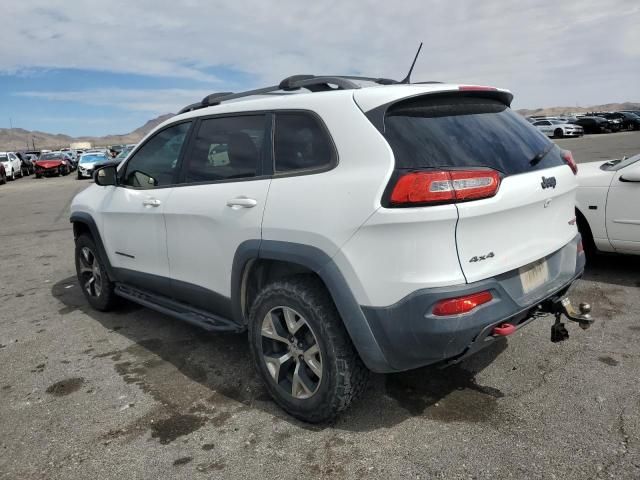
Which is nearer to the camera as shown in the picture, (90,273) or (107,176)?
(107,176)

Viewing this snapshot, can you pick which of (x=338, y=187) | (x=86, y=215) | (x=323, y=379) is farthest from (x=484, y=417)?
(x=86, y=215)

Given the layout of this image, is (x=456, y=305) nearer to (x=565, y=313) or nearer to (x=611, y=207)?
(x=565, y=313)

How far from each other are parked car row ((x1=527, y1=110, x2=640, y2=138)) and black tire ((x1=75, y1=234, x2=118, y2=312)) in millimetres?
39867

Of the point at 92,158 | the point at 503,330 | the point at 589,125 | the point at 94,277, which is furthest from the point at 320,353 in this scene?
the point at 589,125

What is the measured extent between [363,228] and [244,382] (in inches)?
63.2

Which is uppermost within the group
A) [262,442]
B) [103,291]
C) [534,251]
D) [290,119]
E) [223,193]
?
[290,119]

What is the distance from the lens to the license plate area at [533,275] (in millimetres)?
2701

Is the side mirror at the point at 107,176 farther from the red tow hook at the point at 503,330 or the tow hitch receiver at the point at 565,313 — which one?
the tow hitch receiver at the point at 565,313

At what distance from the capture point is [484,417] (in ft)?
9.52

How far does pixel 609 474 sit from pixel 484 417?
666mm

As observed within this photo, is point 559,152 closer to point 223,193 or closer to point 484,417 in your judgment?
point 484,417

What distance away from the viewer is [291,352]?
298 centimetres

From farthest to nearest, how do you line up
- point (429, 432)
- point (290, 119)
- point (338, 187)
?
1. point (290, 119)
2. point (429, 432)
3. point (338, 187)

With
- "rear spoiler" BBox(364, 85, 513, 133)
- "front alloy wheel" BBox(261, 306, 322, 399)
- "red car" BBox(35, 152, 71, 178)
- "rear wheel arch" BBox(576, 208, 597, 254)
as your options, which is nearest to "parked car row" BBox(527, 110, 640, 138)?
"red car" BBox(35, 152, 71, 178)
